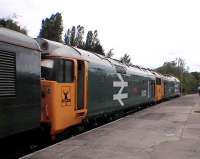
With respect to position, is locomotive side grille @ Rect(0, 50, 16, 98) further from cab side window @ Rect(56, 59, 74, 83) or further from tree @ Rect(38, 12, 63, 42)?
tree @ Rect(38, 12, 63, 42)

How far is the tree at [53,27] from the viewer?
63162 mm

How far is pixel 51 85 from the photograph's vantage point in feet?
35.6

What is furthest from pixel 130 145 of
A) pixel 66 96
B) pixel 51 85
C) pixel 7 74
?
pixel 7 74

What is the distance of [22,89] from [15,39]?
3.34ft

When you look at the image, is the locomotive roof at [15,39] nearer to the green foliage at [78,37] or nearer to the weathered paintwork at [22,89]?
the weathered paintwork at [22,89]

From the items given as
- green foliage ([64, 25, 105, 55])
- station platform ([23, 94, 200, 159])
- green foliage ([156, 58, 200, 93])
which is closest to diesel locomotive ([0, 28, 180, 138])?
station platform ([23, 94, 200, 159])

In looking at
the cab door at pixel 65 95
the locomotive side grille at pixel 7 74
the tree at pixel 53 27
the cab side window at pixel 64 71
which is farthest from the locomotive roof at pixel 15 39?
the tree at pixel 53 27

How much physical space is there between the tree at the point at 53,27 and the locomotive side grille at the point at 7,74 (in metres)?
53.6

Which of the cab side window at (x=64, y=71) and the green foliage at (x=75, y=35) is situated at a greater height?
the green foliage at (x=75, y=35)

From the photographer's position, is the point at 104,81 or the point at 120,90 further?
the point at 120,90

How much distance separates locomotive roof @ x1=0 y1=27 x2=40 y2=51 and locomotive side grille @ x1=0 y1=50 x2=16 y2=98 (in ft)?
0.83

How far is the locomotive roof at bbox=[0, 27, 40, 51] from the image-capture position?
818cm

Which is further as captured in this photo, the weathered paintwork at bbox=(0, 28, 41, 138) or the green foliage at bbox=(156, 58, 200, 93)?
the green foliage at bbox=(156, 58, 200, 93)

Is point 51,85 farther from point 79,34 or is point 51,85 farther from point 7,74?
point 79,34
